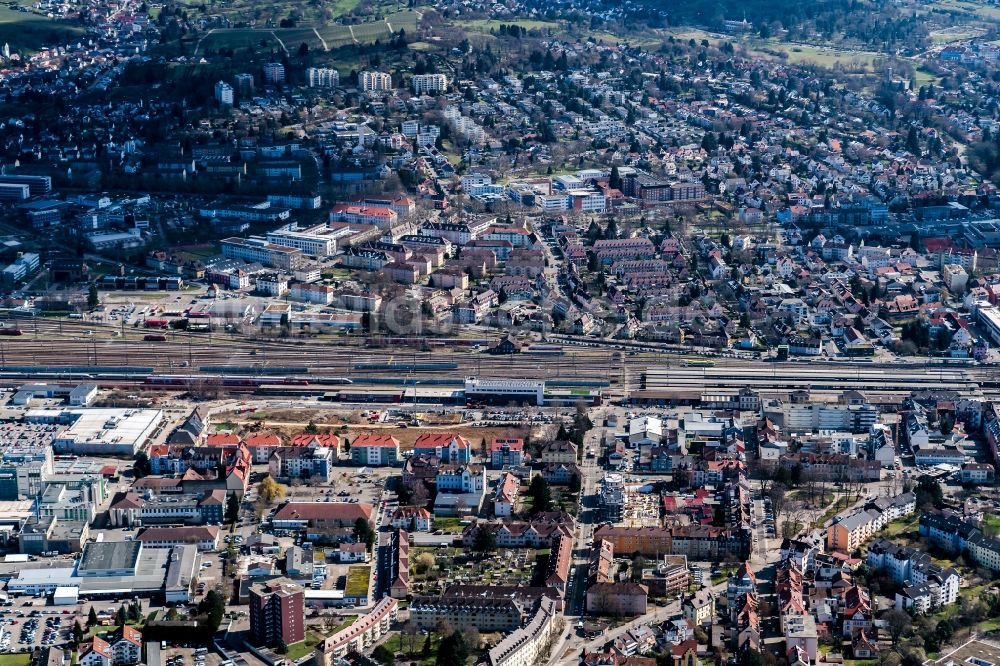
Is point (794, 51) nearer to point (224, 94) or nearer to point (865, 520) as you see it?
point (224, 94)

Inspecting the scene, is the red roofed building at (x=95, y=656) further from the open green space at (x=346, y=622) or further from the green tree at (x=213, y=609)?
the open green space at (x=346, y=622)

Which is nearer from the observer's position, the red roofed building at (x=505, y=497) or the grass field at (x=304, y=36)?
the red roofed building at (x=505, y=497)

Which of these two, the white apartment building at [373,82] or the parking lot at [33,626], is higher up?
the white apartment building at [373,82]

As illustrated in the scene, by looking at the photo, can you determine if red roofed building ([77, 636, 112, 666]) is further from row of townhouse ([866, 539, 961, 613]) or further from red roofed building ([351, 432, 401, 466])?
row of townhouse ([866, 539, 961, 613])

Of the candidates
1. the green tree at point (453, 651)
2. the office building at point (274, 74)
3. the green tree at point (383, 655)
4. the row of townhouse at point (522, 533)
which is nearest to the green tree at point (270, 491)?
the row of townhouse at point (522, 533)

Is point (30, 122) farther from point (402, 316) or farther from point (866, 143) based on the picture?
point (866, 143)

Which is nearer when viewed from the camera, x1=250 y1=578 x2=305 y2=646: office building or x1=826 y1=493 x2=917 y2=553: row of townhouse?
x1=250 y1=578 x2=305 y2=646: office building

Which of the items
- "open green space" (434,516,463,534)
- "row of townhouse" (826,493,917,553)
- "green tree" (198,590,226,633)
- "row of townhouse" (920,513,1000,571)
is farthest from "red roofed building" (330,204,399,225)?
"green tree" (198,590,226,633)
